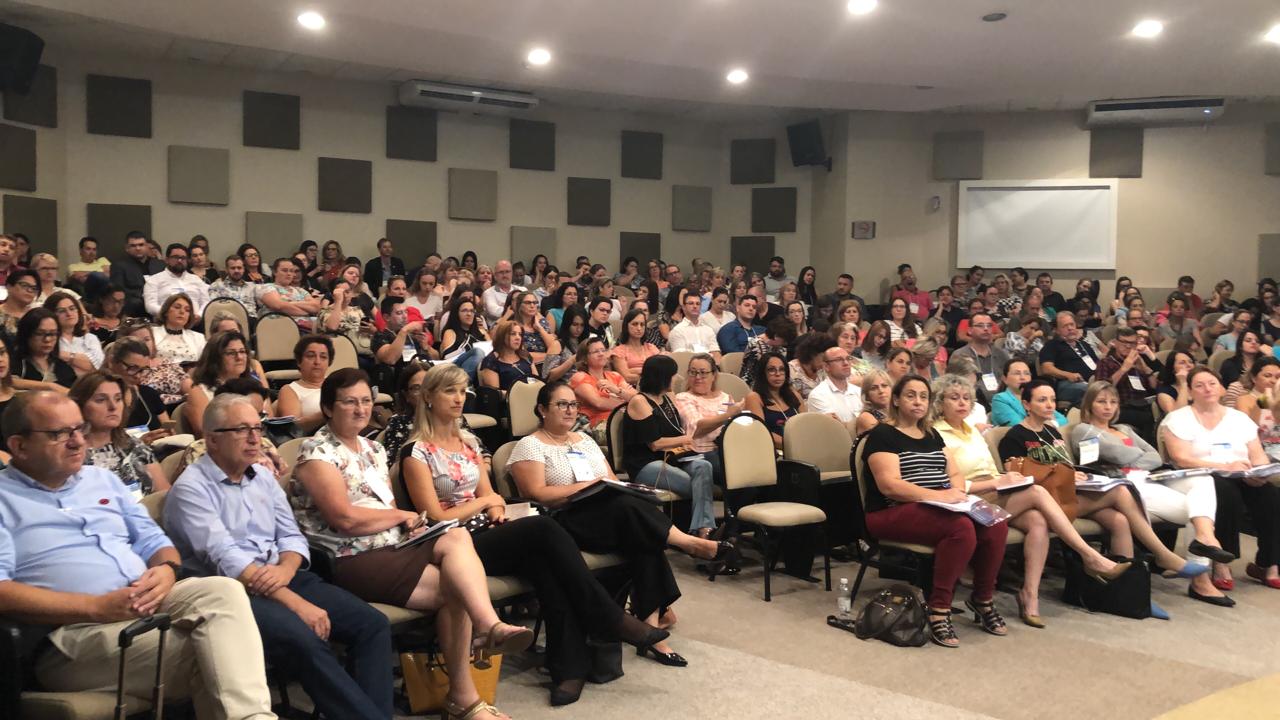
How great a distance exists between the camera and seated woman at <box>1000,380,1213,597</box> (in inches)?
186

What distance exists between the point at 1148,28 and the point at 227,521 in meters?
8.06

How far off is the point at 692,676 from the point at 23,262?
754cm

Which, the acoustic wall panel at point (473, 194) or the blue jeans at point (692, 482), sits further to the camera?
the acoustic wall panel at point (473, 194)

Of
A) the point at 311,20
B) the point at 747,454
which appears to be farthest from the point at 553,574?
the point at 311,20

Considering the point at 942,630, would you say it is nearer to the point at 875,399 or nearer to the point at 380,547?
the point at 875,399

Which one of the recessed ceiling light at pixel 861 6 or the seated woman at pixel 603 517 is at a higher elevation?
the recessed ceiling light at pixel 861 6

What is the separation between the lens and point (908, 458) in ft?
14.5

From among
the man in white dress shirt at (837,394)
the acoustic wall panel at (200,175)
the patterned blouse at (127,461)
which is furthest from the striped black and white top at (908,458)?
the acoustic wall panel at (200,175)

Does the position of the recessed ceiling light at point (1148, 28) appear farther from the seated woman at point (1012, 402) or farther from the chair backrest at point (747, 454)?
the chair backrest at point (747, 454)

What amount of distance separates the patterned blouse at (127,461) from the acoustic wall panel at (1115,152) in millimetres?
11526

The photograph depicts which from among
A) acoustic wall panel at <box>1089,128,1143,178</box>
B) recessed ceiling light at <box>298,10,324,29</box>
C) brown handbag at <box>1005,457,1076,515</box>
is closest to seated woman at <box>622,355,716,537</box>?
brown handbag at <box>1005,457,1076,515</box>

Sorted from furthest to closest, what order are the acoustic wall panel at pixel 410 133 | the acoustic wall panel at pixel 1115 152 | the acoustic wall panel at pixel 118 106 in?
the acoustic wall panel at pixel 1115 152 → the acoustic wall panel at pixel 410 133 → the acoustic wall panel at pixel 118 106

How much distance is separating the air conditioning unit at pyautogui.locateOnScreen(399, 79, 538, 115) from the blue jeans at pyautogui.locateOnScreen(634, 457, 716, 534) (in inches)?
282

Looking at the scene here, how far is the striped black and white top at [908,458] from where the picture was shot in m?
4.40
